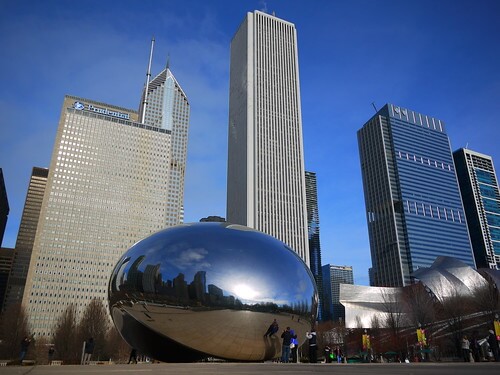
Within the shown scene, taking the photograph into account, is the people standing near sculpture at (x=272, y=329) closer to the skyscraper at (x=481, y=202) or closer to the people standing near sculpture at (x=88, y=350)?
the people standing near sculpture at (x=88, y=350)

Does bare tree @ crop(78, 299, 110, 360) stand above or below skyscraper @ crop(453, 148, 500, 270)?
below

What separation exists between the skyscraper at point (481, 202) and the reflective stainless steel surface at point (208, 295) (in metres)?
155

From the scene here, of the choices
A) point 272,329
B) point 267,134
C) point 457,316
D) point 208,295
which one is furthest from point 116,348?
point 267,134

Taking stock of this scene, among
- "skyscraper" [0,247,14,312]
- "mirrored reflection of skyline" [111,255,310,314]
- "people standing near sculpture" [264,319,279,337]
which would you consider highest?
"skyscraper" [0,247,14,312]

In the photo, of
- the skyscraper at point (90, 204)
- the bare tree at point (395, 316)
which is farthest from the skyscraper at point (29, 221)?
the bare tree at point (395, 316)

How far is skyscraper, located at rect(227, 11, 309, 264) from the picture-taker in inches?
4245

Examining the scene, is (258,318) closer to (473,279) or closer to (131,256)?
(131,256)

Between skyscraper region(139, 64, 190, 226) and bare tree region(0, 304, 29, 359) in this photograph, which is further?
skyscraper region(139, 64, 190, 226)

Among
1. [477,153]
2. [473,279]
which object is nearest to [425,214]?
[477,153]

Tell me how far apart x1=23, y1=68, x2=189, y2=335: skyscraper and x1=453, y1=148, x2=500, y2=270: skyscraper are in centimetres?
11577

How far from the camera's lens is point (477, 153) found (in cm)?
16712

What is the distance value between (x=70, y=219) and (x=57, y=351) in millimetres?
72049

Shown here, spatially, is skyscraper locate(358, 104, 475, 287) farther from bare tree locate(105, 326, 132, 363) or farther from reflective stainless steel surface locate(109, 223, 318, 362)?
reflective stainless steel surface locate(109, 223, 318, 362)

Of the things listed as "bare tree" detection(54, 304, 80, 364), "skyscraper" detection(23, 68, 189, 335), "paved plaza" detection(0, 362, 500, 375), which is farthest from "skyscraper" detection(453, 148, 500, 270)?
"paved plaza" detection(0, 362, 500, 375)
